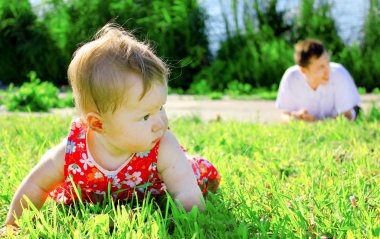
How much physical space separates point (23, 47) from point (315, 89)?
533 cm

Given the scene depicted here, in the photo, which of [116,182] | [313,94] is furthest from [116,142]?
[313,94]

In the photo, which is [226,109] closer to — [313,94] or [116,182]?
[313,94]

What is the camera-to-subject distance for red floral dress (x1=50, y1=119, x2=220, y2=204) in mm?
2393

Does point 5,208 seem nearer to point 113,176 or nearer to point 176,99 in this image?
point 113,176

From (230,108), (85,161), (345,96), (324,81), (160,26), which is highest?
(160,26)

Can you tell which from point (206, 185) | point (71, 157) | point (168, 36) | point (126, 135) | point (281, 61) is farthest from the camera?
point (168, 36)

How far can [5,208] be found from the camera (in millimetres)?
2451

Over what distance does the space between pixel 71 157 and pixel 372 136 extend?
7.57ft

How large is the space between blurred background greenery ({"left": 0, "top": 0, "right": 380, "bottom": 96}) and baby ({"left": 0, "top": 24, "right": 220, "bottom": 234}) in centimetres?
541

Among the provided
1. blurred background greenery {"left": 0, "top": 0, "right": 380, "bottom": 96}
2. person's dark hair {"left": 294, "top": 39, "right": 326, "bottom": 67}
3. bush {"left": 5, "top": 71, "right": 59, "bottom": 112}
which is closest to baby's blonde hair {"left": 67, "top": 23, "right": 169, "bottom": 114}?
person's dark hair {"left": 294, "top": 39, "right": 326, "bottom": 67}

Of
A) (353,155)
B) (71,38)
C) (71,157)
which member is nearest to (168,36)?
(71,38)

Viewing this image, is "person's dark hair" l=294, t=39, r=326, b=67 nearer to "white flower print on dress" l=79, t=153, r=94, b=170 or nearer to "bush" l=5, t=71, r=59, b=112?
A: "bush" l=5, t=71, r=59, b=112

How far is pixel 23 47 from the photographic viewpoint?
30.6ft

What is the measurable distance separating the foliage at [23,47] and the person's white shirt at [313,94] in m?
4.65
